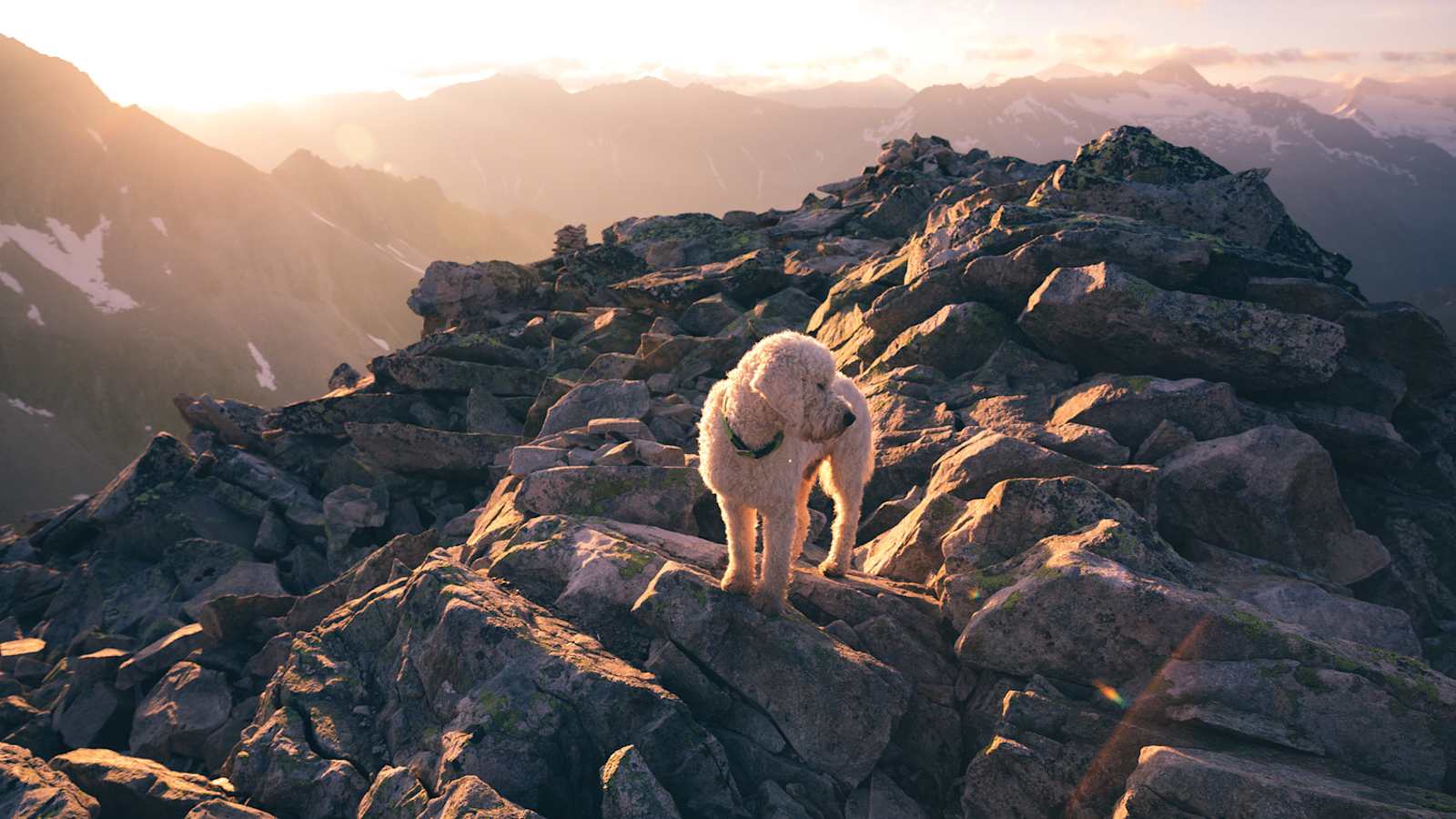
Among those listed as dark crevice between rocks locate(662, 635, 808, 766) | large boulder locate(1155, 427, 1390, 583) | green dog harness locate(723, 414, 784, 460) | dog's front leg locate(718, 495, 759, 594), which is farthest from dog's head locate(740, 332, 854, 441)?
large boulder locate(1155, 427, 1390, 583)

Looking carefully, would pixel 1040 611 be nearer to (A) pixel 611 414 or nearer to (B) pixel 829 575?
(B) pixel 829 575

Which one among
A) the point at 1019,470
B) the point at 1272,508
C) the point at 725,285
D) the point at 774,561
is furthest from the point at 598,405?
the point at 1272,508

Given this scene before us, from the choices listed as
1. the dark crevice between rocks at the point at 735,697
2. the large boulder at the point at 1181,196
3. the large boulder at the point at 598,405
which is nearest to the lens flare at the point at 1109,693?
the dark crevice between rocks at the point at 735,697

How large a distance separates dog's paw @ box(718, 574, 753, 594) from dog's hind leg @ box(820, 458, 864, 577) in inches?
66.0

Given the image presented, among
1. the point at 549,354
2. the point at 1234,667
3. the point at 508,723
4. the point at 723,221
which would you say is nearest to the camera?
the point at 1234,667

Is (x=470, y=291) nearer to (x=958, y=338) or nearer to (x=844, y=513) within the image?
(x=958, y=338)

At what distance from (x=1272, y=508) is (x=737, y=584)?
25.8 feet

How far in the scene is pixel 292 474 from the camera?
72.6 feet

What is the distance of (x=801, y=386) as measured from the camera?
27.8 feet

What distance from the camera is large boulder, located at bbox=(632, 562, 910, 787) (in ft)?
26.9

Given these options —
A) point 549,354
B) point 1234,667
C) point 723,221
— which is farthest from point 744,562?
point 723,221

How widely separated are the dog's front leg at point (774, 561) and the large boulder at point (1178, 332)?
25.9 feet

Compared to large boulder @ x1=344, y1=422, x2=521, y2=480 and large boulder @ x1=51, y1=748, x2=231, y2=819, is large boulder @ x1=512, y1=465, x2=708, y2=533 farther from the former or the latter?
large boulder @ x1=344, y1=422, x2=521, y2=480

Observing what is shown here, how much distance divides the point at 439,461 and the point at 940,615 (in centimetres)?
1438
